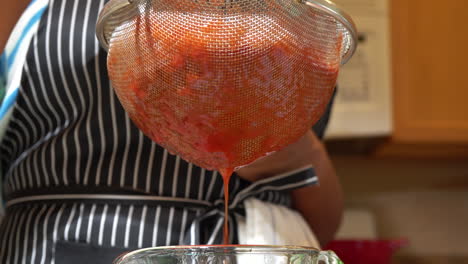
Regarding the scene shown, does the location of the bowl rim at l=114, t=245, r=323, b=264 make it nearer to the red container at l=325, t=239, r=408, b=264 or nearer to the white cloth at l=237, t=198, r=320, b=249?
the white cloth at l=237, t=198, r=320, b=249

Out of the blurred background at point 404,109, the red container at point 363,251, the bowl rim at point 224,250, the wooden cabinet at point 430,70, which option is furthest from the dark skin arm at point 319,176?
the wooden cabinet at point 430,70

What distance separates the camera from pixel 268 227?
645mm

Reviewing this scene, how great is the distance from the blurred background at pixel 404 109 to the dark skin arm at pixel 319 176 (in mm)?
915

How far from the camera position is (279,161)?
70 centimetres

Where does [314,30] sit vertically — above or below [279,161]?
above

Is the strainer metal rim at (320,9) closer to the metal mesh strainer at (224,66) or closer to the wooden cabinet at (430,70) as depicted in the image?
the metal mesh strainer at (224,66)

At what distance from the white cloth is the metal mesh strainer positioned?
0.47 ft

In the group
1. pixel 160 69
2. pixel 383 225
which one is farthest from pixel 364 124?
pixel 160 69

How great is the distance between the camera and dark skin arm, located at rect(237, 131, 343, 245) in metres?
0.69

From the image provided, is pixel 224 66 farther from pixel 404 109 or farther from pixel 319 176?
pixel 404 109

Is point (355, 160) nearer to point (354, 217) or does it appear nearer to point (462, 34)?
point (354, 217)

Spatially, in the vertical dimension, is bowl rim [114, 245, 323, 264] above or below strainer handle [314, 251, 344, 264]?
above

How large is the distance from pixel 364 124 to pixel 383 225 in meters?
0.51

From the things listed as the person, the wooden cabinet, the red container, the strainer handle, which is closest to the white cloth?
the person
